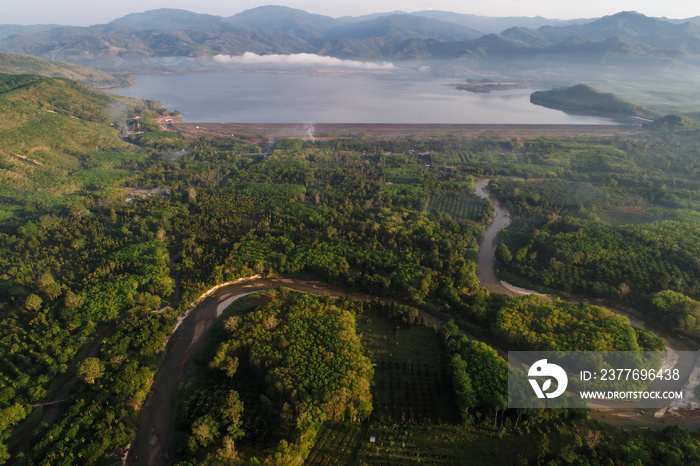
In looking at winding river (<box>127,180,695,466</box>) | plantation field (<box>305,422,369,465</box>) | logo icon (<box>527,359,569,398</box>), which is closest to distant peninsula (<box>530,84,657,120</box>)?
winding river (<box>127,180,695,466</box>)

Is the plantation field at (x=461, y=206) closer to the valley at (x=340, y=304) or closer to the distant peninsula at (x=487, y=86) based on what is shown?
the valley at (x=340, y=304)

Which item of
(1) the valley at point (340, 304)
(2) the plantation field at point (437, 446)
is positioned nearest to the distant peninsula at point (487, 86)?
(1) the valley at point (340, 304)

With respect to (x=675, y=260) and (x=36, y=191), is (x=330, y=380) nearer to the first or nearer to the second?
(x=675, y=260)

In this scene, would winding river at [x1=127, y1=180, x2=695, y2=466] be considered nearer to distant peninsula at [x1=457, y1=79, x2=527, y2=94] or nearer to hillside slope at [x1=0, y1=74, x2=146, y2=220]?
hillside slope at [x1=0, y1=74, x2=146, y2=220]

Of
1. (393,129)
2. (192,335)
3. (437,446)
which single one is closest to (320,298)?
(192,335)

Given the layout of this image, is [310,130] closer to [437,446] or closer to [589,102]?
[437,446]

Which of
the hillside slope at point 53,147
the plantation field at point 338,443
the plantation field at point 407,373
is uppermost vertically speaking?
the hillside slope at point 53,147
